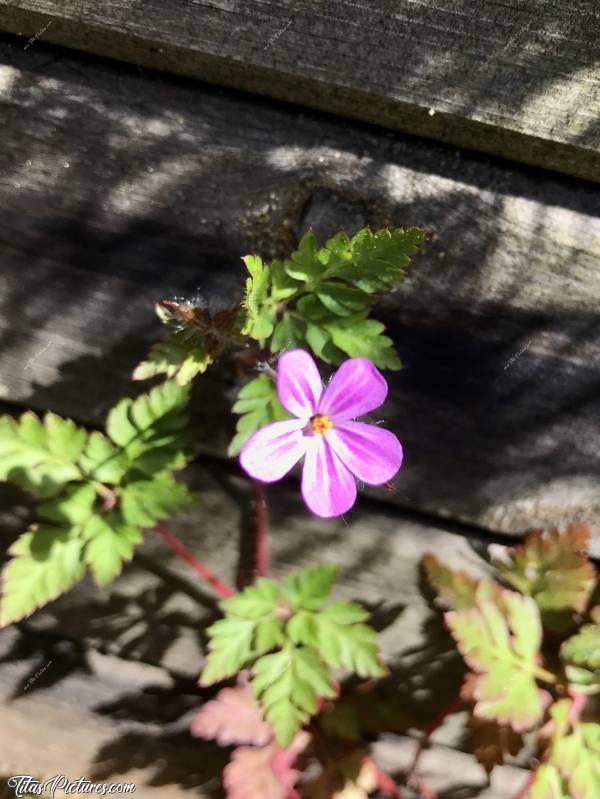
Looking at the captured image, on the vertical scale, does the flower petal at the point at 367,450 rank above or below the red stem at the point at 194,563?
above

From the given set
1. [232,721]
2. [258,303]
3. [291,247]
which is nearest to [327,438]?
[258,303]

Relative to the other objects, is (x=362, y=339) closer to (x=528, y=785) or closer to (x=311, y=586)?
(x=311, y=586)

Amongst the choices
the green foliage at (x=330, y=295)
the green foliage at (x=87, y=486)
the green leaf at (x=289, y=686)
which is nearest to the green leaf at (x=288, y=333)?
the green foliage at (x=330, y=295)

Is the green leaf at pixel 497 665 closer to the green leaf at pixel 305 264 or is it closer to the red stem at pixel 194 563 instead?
the red stem at pixel 194 563

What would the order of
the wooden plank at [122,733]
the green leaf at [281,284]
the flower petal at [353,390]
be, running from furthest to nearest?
the wooden plank at [122,733] → the green leaf at [281,284] → the flower petal at [353,390]

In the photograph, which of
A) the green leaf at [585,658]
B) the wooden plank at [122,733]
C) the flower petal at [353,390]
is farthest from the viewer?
the wooden plank at [122,733]

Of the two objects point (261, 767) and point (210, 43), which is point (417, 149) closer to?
point (210, 43)
